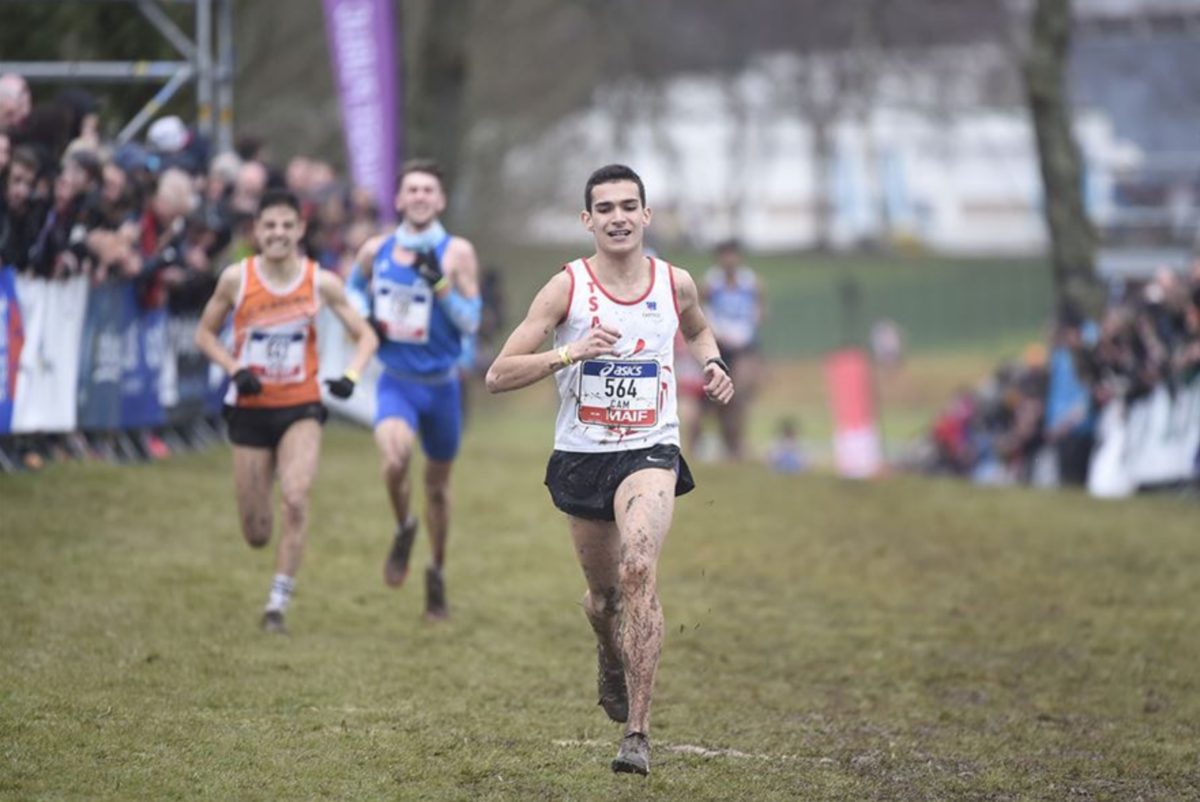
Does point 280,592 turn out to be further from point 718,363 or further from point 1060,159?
point 1060,159

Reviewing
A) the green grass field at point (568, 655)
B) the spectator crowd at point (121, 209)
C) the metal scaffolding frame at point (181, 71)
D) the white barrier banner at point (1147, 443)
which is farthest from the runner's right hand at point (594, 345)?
the white barrier banner at point (1147, 443)

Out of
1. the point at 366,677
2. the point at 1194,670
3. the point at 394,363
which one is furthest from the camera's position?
the point at 394,363

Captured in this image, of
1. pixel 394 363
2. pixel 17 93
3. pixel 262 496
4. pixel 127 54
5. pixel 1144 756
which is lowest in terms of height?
pixel 1144 756

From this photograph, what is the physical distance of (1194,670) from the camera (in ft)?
34.6

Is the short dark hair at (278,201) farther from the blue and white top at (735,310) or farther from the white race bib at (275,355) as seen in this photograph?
the blue and white top at (735,310)

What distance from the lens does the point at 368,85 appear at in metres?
20.9

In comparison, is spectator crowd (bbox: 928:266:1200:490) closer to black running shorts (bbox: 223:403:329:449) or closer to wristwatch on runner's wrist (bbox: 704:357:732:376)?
black running shorts (bbox: 223:403:329:449)

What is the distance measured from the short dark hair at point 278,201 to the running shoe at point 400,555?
1.95 m

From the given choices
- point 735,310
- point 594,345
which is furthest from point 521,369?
point 735,310

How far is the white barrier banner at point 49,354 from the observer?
559 inches

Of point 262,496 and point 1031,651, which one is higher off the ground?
point 262,496

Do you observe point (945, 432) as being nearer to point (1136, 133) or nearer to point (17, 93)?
point (1136, 133)

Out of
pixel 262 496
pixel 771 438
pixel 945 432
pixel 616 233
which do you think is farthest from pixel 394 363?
pixel 771 438

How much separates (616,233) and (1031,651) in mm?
4410
